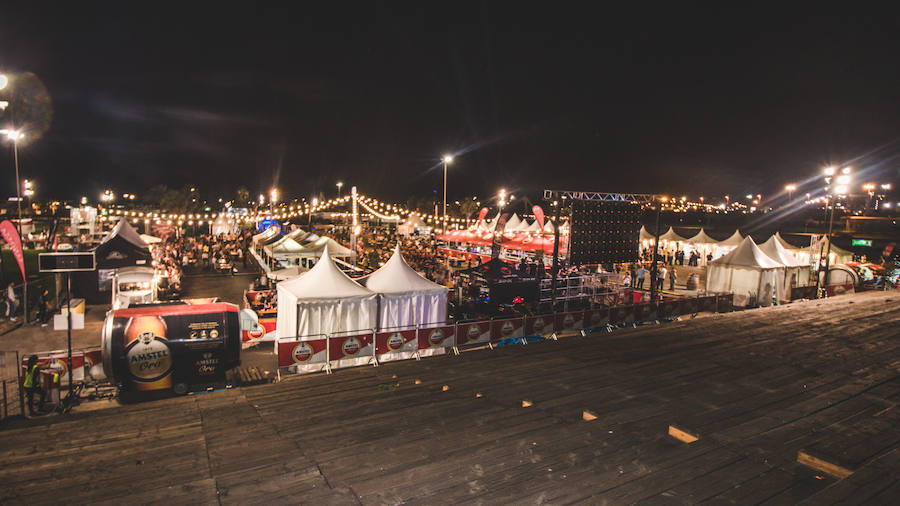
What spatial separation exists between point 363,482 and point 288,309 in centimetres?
713

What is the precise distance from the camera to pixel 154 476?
5531 millimetres

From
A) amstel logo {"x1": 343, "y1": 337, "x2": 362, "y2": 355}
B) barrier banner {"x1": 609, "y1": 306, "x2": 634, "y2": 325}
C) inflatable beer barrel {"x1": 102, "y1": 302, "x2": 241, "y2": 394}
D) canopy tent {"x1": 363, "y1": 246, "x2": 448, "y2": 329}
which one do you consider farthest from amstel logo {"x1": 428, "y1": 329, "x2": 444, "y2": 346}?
barrier banner {"x1": 609, "y1": 306, "x2": 634, "y2": 325}

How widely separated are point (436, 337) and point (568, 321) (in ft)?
15.3

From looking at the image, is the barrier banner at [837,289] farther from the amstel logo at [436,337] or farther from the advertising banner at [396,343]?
the advertising banner at [396,343]

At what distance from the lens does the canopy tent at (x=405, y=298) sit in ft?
40.7

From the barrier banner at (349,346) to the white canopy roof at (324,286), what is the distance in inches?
53.1

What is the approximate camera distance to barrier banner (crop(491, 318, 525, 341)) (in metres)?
12.7

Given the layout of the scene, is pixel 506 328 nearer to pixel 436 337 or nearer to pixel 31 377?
pixel 436 337

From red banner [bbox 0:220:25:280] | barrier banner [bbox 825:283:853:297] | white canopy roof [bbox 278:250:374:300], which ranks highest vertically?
red banner [bbox 0:220:25:280]

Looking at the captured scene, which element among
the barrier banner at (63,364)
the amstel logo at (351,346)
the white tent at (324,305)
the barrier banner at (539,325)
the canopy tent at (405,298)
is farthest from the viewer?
the barrier banner at (539,325)

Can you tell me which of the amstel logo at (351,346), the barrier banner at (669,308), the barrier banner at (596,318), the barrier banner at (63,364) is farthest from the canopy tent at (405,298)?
the barrier banner at (669,308)

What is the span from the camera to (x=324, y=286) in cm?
1176

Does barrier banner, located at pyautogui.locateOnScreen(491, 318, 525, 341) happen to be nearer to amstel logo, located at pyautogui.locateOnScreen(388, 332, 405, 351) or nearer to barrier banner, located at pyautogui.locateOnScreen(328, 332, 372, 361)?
amstel logo, located at pyautogui.locateOnScreen(388, 332, 405, 351)

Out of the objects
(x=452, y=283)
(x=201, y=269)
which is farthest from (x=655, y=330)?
(x=201, y=269)
